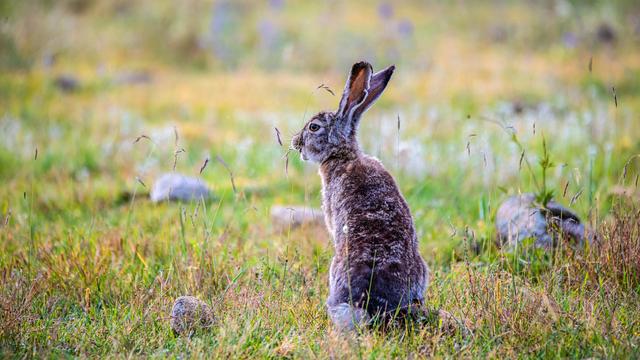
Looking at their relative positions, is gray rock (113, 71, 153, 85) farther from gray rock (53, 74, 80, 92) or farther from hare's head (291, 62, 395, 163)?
hare's head (291, 62, 395, 163)

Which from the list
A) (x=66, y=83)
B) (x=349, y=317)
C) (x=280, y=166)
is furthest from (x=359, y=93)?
(x=66, y=83)

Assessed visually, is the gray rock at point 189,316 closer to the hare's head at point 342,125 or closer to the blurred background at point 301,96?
the blurred background at point 301,96

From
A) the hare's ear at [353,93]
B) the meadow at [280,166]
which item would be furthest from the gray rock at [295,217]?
the hare's ear at [353,93]

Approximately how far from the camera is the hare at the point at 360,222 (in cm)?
396

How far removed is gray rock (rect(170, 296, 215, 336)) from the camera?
412 centimetres

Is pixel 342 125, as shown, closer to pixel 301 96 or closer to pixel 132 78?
pixel 301 96

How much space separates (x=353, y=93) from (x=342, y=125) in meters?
0.25

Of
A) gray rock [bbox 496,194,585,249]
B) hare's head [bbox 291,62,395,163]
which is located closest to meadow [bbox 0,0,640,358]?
gray rock [bbox 496,194,585,249]

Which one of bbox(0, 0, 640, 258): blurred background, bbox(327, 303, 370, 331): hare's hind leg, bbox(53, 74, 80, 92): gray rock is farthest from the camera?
bbox(53, 74, 80, 92): gray rock

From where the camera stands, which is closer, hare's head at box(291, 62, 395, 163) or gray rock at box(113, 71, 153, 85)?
hare's head at box(291, 62, 395, 163)

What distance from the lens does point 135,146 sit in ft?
30.1

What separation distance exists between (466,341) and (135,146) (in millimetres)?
Result: 6277

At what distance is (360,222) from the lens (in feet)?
13.9

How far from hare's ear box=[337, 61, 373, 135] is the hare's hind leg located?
1.43 m
